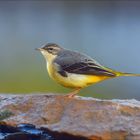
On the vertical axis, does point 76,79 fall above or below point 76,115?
above

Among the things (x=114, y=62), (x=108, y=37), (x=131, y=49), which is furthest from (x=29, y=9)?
(x=114, y=62)

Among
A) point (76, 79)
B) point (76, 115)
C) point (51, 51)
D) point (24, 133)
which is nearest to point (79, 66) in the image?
point (76, 79)

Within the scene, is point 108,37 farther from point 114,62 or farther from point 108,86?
point 108,86

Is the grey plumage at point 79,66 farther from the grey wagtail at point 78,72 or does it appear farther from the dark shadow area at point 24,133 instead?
the dark shadow area at point 24,133

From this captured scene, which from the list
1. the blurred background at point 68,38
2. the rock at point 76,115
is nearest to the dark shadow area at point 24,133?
the rock at point 76,115

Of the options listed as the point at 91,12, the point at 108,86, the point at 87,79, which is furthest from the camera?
the point at 91,12

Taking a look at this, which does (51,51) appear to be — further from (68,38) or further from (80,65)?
(68,38)
